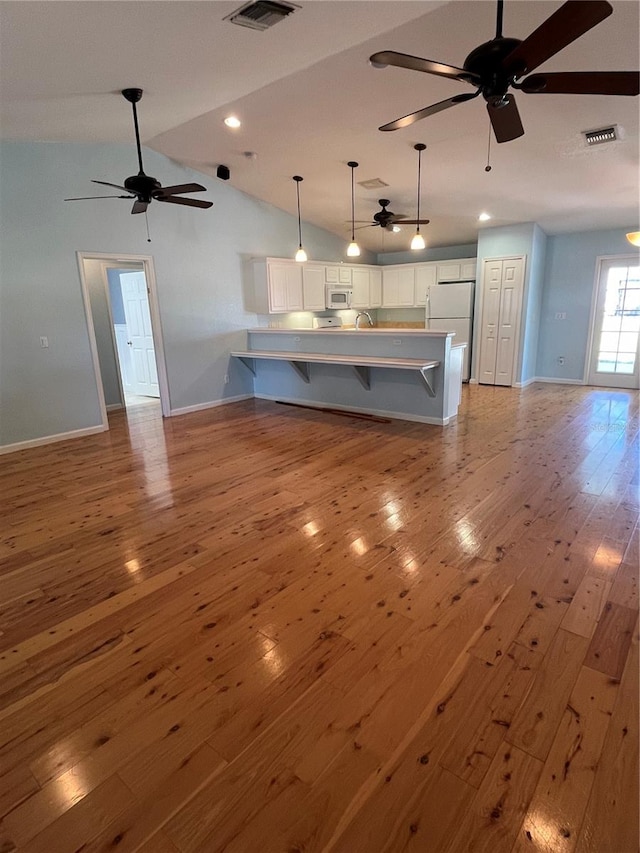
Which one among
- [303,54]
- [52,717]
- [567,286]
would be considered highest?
[303,54]

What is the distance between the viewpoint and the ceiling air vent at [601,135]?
382 centimetres

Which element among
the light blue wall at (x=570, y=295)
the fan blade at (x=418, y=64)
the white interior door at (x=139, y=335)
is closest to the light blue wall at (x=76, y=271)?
the white interior door at (x=139, y=335)

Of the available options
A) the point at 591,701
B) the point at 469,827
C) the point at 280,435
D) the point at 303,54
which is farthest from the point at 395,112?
the point at 469,827

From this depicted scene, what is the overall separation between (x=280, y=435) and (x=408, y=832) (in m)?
4.00

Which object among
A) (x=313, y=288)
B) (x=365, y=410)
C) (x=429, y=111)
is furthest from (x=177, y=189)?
(x=313, y=288)

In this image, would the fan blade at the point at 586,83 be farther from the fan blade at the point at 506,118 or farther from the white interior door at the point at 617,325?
the white interior door at the point at 617,325

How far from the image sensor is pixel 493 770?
1.34 meters

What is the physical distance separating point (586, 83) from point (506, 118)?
0.42 m

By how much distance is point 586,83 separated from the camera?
2.07 metres

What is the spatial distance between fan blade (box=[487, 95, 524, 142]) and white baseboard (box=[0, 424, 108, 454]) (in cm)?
505

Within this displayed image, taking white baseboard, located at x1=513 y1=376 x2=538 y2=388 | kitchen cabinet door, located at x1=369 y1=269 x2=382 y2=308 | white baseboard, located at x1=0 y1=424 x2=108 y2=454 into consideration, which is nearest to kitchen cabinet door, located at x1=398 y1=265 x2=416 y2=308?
kitchen cabinet door, located at x1=369 y1=269 x2=382 y2=308

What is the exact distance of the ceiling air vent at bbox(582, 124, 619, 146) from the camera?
3820 mm

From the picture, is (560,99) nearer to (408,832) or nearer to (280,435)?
(280,435)

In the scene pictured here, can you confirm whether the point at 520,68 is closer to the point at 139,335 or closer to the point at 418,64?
the point at 418,64
